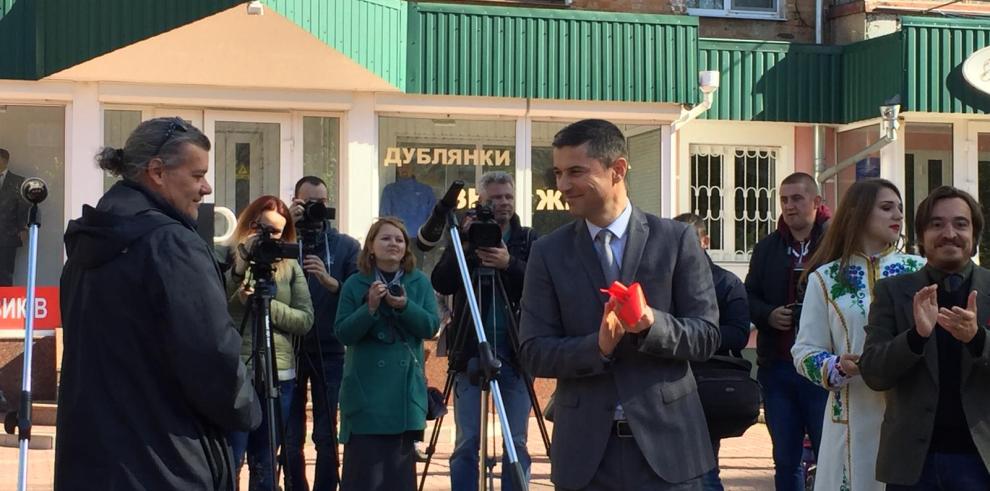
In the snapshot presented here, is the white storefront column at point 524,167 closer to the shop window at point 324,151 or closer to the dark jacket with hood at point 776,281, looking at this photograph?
the shop window at point 324,151

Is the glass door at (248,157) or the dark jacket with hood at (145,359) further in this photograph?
the glass door at (248,157)

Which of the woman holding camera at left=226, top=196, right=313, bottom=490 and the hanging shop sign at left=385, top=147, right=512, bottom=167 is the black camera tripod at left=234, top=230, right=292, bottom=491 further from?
the hanging shop sign at left=385, top=147, right=512, bottom=167

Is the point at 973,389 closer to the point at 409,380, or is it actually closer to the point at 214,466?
the point at 214,466

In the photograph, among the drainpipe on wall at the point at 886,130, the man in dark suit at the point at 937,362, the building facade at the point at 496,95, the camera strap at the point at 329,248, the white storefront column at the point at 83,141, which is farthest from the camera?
the drainpipe on wall at the point at 886,130

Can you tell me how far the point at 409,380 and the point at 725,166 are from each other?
8.40 metres

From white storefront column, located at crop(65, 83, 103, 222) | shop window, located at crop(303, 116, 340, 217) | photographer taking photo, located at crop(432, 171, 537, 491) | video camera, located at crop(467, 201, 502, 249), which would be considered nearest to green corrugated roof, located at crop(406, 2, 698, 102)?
shop window, located at crop(303, 116, 340, 217)

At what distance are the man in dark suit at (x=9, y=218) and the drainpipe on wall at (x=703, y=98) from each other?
6.35m

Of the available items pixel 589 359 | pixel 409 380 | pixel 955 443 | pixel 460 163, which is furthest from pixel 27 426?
pixel 460 163

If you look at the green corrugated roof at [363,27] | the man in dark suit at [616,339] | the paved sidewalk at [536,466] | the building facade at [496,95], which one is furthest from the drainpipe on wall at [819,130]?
the man in dark suit at [616,339]

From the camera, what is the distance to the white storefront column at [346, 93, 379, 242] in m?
13.8

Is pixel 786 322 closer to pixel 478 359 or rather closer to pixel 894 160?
pixel 478 359

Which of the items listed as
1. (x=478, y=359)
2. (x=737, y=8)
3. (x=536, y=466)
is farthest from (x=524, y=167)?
(x=478, y=359)

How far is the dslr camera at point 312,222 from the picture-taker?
8.13 meters

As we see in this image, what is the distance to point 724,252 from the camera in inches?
612
